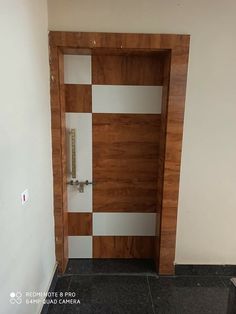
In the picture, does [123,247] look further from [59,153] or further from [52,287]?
[59,153]

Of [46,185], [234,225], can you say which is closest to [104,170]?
[46,185]

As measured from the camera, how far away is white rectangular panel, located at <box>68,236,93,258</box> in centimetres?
251

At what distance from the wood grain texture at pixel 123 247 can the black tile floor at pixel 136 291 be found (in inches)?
3.1

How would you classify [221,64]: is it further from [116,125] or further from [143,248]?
[143,248]

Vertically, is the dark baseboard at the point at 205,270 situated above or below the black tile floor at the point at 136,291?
above

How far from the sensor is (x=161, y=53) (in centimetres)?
213

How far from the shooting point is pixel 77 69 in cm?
223

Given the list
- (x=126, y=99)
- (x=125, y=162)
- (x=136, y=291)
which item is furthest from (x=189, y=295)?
(x=126, y=99)

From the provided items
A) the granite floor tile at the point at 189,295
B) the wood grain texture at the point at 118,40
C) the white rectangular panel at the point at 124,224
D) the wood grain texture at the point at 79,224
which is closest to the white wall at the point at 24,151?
the wood grain texture at the point at 118,40

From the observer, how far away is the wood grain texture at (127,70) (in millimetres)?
2229

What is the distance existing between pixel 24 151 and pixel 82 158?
3.04ft

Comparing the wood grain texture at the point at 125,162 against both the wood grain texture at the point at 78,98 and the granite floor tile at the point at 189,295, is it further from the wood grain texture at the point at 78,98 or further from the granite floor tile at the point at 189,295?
the granite floor tile at the point at 189,295

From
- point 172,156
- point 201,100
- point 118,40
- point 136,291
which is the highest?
point 118,40

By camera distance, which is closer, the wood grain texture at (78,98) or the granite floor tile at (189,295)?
the granite floor tile at (189,295)
